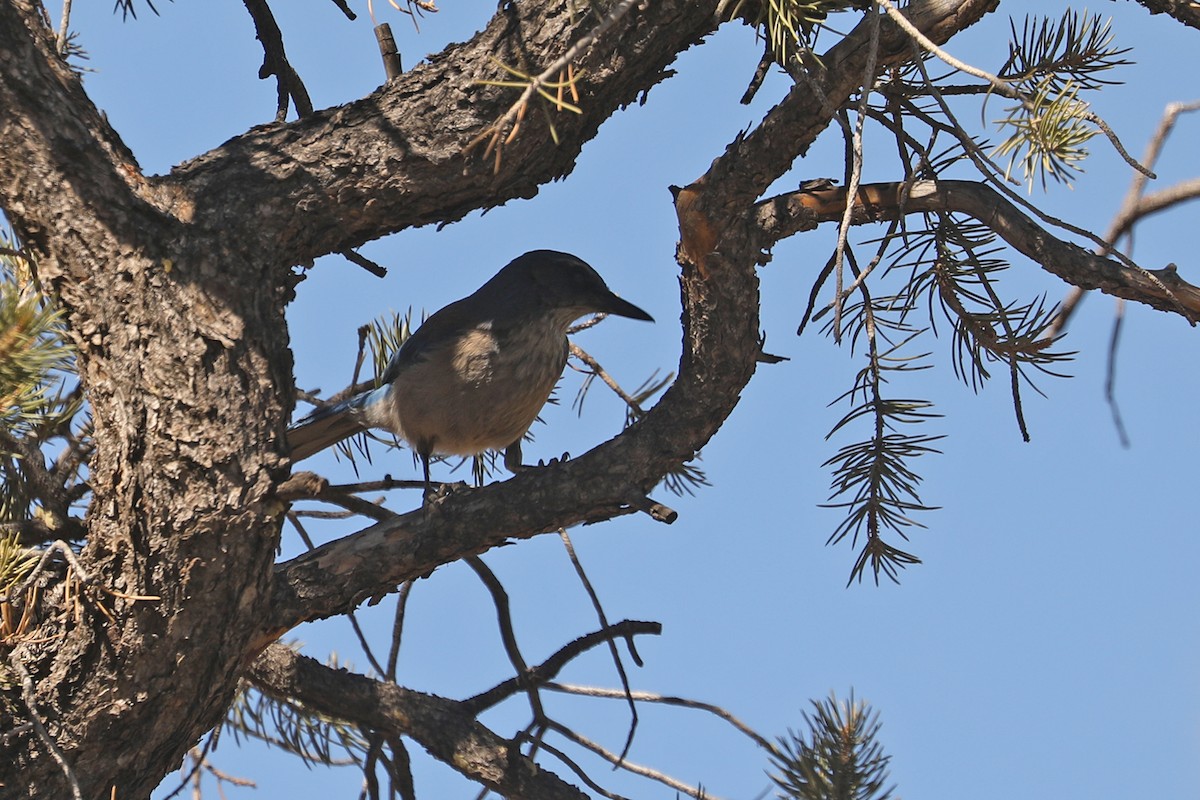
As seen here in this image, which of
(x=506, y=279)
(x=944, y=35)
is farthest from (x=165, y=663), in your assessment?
(x=506, y=279)

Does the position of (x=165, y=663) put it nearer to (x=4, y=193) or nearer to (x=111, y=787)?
(x=111, y=787)

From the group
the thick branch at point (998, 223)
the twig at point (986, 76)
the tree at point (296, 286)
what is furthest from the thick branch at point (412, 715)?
the twig at point (986, 76)

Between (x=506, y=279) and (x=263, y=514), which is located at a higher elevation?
(x=506, y=279)

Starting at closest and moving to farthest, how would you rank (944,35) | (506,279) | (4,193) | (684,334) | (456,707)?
(4,193) → (944,35) → (684,334) → (456,707) → (506,279)

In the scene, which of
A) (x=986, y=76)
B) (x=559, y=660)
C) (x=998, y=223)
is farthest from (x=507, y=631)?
(x=986, y=76)

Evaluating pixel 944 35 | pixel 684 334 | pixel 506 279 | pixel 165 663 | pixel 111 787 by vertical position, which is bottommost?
pixel 111 787

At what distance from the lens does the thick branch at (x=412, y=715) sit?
3053 mm

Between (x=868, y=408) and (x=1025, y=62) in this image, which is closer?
(x=1025, y=62)

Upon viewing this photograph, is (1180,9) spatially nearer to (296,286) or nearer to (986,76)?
(986,76)

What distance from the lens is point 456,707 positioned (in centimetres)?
318

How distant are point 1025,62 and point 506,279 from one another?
2.46 metres

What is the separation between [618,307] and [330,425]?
112cm

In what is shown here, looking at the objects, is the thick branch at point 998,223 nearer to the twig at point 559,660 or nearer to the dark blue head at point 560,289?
the twig at point 559,660

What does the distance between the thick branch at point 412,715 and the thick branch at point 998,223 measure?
1455 mm
